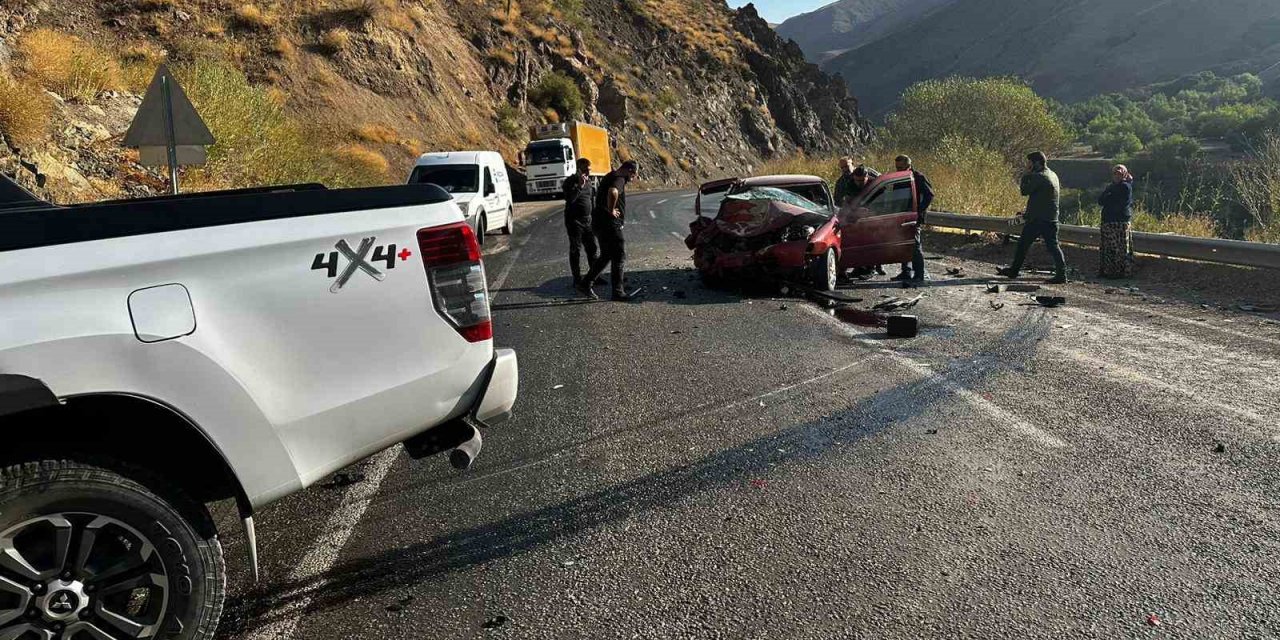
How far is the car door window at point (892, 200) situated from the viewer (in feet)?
37.5

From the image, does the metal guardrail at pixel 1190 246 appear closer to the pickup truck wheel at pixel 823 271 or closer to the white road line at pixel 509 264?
the pickup truck wheel at pixel 823 271

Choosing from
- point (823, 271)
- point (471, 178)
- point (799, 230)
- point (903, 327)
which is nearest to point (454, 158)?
point (471, 178)

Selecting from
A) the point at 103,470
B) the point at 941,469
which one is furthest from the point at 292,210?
the point at 941,469

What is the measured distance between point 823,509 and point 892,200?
8649 millimetres

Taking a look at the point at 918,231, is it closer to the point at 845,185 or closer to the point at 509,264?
the point at 845,185

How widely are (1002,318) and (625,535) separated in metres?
6.61

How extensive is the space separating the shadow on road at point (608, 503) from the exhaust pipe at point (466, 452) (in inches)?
21.9

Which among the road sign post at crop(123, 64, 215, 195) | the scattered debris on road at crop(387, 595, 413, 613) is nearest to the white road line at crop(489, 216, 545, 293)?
the road sign post at crop(123, 64, 215, 195)

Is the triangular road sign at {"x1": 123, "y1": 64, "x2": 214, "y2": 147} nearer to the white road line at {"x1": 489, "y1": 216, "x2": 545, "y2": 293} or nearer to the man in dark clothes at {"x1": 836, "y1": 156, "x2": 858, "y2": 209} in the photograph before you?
the white road line at {"x1": 489, "y1": 216, "x2": 545, "y2": 293}

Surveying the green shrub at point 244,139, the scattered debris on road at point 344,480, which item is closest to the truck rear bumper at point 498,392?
the scattered debris on road at point 344,480

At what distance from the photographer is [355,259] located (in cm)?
271

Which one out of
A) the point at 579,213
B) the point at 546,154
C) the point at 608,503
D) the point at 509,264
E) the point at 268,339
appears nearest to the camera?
the point at 268,339

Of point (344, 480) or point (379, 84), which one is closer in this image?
point (344, 480)

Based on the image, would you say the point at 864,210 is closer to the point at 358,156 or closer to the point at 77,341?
the point at 77,341
